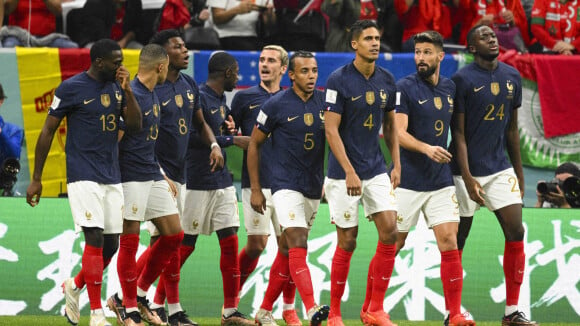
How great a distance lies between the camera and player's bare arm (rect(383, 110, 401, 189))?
916 cm

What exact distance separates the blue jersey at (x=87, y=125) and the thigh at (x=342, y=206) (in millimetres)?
1794

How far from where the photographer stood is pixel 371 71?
919cm

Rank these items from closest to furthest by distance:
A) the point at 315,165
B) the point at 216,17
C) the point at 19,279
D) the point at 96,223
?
the point at 96,223, the point at 315,165, the point at 19,279, the point at 216,17

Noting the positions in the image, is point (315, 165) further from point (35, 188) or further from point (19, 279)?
point (19, 279)

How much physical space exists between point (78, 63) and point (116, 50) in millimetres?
4352

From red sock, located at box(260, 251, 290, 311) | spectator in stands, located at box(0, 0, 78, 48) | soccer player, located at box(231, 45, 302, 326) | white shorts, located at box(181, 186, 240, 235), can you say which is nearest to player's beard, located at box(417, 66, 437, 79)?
soccer player, located at box(231, 45, 302, 326)

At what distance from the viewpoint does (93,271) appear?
8664 millimetres

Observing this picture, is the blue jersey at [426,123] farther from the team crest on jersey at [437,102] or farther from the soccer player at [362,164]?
the soccer player at [362,164]

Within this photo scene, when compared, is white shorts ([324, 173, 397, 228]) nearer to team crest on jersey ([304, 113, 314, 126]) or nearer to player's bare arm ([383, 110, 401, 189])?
player's bare arm ([383, 110, 401, 189])

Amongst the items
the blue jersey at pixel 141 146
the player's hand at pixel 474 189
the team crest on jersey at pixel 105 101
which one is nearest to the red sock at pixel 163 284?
the blue jersey at pixel 141 146

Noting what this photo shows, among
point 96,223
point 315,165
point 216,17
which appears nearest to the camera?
point 96,223

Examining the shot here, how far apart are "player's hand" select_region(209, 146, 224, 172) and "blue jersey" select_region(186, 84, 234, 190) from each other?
1.13 ft

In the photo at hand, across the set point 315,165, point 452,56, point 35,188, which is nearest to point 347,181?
point 315,165

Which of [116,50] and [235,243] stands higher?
[116,50]
